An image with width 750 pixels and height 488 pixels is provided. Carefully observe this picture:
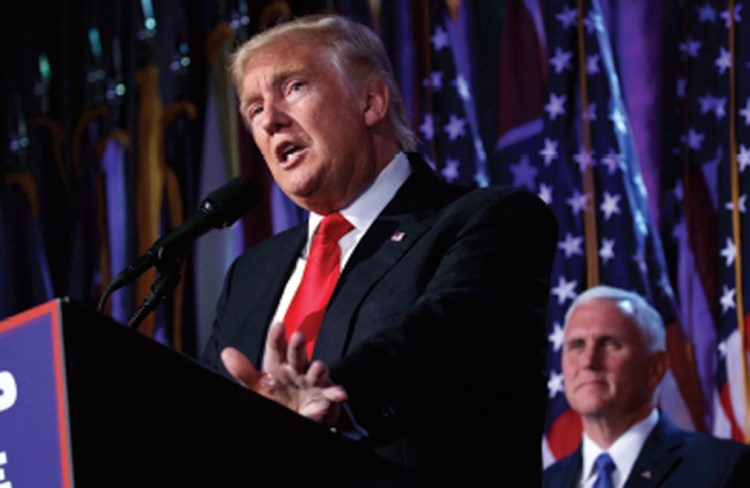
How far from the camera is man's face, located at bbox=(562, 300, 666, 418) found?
12.2 ft

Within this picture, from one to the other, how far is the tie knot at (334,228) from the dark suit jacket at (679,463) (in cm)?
186

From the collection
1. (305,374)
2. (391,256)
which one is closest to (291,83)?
(391,256)

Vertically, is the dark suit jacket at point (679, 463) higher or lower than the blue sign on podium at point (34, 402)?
lower

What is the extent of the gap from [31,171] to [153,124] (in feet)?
2.01

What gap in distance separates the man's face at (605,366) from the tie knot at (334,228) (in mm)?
1883

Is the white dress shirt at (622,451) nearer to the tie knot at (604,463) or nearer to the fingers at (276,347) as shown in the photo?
the tie knot at (604,463)

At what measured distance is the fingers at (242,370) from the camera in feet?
3.95

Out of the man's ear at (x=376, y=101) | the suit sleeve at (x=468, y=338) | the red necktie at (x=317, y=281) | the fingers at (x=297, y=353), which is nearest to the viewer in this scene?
the fingers at (x=297, y=353)

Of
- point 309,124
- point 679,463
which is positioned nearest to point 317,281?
point 309,124

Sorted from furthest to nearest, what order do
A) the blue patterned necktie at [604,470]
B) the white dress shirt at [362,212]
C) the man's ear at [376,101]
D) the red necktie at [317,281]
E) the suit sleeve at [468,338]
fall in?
the blue patterned necktie at [604,470], the man's ear at [376,101], the white dress shirt at [362,212], the red necktie at [317,281], the suit sleeve at [468,338]

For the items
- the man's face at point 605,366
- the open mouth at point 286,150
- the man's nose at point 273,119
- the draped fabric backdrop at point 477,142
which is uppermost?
the draped fabric backdrop at point 477,142

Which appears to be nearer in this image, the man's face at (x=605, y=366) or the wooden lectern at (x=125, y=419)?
the wooden lectern at (x=125, y=419)

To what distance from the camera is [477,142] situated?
13.1 feet

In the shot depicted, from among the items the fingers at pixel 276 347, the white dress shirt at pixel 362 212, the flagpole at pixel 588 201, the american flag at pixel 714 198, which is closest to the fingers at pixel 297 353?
the fingers at pixel 276 347
